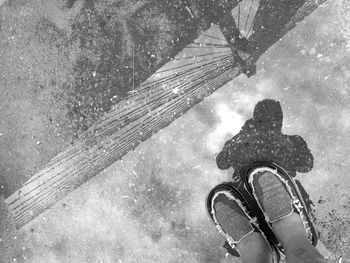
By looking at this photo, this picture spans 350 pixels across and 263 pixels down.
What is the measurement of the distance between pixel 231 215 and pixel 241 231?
14 centimetres

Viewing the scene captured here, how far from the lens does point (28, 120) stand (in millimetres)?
3219

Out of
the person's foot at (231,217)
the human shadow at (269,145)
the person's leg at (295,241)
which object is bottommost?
the person's leg at (295,241)

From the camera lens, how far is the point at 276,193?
9.09ft

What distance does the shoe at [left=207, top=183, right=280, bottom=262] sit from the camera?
110 inches

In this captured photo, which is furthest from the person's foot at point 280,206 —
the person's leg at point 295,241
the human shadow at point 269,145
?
the human shadow at point 269,145

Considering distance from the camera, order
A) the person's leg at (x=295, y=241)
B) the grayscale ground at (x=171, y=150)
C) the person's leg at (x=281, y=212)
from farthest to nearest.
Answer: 1. the grayscale ground at (x=171, y=150)
2. the person's leg at (x=281, y=212)
3. the person's leg at (x=295, y=241)

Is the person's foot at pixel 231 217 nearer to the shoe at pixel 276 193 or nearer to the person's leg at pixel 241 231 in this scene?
the person's leg at pixel 241 231

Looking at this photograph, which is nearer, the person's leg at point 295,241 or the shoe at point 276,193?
the person's leg at point 295,241

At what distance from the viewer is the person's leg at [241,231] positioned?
2658 mm

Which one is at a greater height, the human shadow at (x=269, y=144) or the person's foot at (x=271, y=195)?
the human shadow at (x=269, y=144)

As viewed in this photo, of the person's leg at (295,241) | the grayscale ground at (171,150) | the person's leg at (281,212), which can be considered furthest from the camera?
the grayscale ground at (171,150)

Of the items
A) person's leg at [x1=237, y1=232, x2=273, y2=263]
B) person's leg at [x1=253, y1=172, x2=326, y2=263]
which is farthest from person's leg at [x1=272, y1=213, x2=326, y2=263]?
person's leg at [x1=237, y1=232, x2=273, y2=263]

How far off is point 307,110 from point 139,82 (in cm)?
129

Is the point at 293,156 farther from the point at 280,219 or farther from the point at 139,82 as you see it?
the point at 139,82
